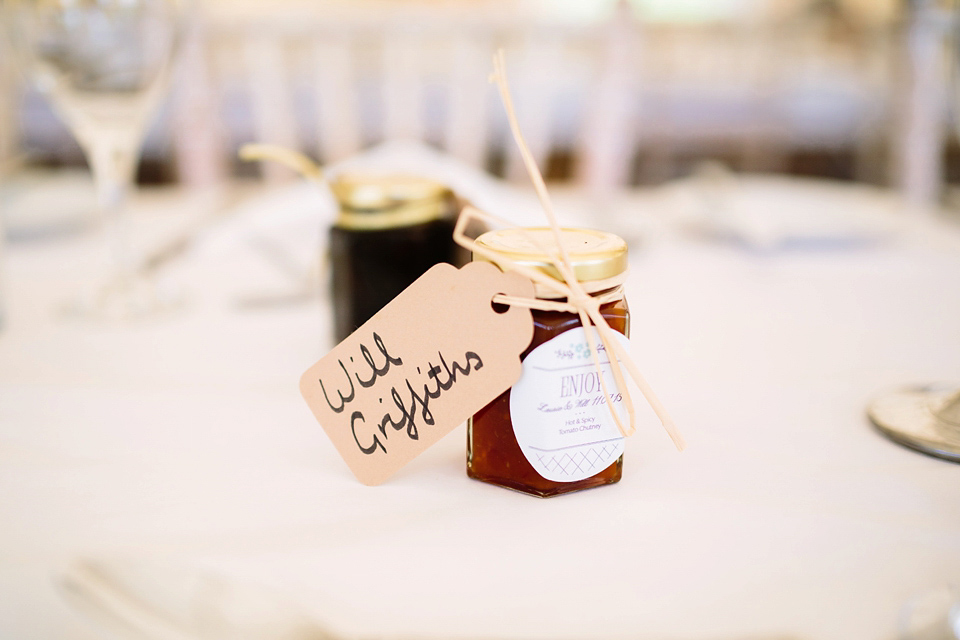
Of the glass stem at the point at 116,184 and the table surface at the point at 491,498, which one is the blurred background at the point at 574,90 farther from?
the table surface at the point at 491,498

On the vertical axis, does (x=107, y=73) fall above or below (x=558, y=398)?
above

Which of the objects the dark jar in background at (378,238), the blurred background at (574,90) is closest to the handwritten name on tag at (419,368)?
the dark jar in background at (378,238)

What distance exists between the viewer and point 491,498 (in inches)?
13.6

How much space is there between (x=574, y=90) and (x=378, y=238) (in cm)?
262

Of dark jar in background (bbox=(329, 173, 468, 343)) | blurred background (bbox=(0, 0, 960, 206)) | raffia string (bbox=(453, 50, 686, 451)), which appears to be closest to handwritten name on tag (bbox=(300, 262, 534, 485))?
raffia string (bbox=(453, 50, 686, 451))

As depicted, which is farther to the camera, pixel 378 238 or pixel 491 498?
pixel 378 238

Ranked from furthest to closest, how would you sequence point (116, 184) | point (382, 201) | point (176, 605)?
point (116, 184) → point (382, 201) → point (176, 605)

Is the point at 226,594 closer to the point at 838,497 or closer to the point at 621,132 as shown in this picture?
the point at 838,497

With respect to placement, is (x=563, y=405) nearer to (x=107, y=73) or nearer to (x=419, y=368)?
(x=419, y=368)

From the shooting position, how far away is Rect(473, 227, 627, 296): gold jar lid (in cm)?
31

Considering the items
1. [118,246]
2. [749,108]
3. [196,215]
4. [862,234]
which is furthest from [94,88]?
[749,108]

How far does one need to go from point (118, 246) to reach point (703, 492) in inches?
21.4

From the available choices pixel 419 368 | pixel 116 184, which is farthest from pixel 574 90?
pixel 419 368

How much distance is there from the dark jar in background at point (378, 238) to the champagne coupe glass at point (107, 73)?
0.73ft
